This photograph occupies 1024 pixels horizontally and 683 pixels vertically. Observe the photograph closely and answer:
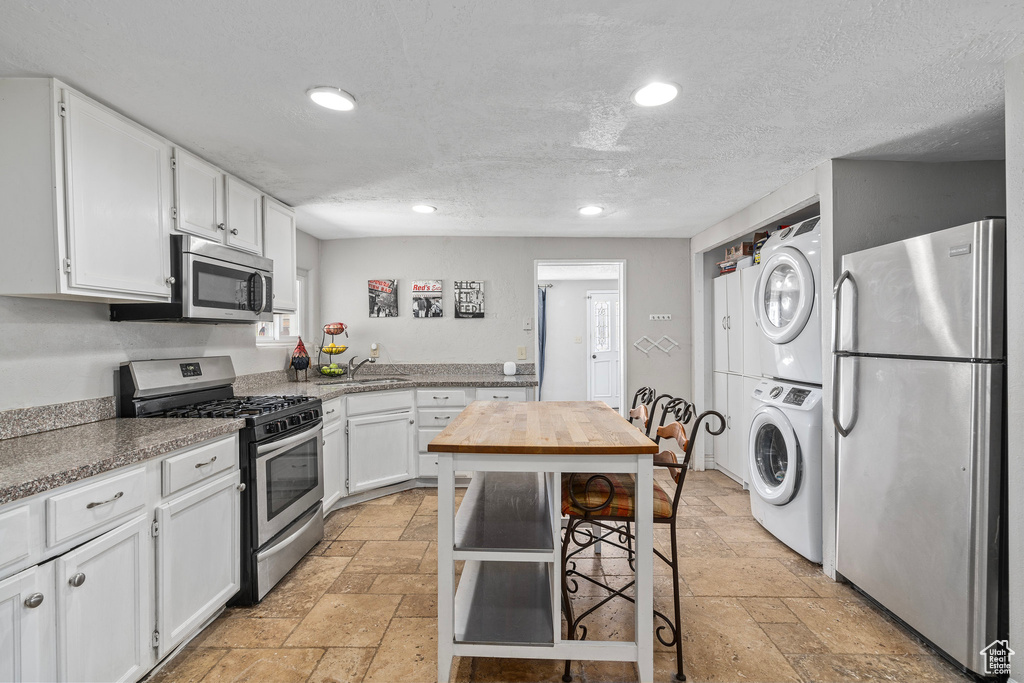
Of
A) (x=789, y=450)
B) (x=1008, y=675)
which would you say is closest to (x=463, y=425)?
(x=789, y=450)

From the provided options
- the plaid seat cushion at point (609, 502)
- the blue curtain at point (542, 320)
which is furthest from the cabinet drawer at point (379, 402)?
the blue curtain at point (542, 320)

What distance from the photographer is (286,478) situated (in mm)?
2516

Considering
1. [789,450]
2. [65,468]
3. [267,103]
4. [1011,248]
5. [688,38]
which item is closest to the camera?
[65,468]

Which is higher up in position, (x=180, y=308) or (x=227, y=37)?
(x=227, y=37)

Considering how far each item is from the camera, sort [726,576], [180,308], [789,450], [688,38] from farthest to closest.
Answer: [789,450]
[726,576]
[180,308]
[688,38]

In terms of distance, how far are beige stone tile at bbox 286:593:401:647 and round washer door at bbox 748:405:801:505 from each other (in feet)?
7.16

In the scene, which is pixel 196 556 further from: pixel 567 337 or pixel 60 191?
pixel 567 337

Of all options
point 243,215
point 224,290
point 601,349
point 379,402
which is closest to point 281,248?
point 243,215

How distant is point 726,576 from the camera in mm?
2514

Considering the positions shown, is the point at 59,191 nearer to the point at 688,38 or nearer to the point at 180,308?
the point at 180,308

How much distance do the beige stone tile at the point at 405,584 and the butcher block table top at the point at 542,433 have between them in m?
0.89

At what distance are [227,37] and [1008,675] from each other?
3.29 meters

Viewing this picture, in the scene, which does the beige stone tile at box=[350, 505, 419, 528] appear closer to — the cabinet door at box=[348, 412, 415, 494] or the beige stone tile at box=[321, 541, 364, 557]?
the cabinet door at box=[348, 412, 415, 494]

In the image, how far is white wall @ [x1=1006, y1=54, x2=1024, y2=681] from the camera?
1590 mm
